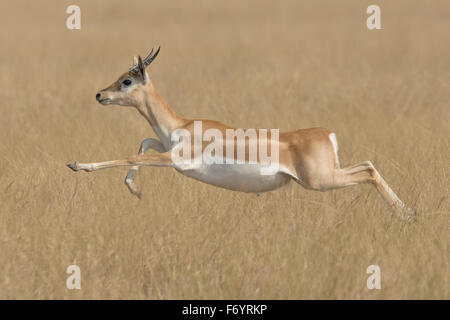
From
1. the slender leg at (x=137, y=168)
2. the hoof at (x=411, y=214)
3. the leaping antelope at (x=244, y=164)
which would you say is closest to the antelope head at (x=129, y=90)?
the leaping antelope at (x=244, y=164)

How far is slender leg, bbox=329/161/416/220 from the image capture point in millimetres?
6570

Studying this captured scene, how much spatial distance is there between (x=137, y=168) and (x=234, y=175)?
0.96m

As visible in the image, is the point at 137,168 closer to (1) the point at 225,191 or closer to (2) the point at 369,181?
(1) the point at 225,191

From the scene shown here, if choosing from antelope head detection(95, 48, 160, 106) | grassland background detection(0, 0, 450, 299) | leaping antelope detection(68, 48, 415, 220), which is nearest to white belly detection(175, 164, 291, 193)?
leaping antelope detection(68, 48, 415, 220)

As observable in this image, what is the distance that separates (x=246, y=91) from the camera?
12484mm

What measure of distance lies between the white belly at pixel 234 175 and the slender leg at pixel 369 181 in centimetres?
50

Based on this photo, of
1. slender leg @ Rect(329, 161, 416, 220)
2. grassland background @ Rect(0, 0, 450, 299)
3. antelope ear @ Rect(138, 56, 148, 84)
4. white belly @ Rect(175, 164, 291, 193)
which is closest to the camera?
grassland background @ Rect(0, 0, 450, 299)

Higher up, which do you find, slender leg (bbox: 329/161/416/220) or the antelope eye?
the antelope eye

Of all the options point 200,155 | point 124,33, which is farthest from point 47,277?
point 124,33

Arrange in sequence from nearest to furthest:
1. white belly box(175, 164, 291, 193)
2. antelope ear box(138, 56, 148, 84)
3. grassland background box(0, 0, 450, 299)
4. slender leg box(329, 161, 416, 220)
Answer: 1. grassland background box(0, 0, 450, 299)
2. white belly box(175, 164, 291, 193)
3. slender leg box(329, 161, 416, 220)
4. antelope ear box(138, 56, 148, 84)

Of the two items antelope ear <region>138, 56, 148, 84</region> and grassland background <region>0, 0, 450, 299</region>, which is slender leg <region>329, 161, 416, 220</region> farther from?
antelope ear <region>138, 56, 148, 84</region>

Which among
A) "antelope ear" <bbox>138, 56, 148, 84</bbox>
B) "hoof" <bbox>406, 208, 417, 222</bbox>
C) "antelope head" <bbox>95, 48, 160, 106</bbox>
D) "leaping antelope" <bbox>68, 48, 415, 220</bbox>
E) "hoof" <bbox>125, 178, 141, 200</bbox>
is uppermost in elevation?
"antelope ear" <bbox>138, 56, 148, 84</bbox>

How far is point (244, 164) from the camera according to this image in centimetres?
645

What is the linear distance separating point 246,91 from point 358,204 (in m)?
6.01
